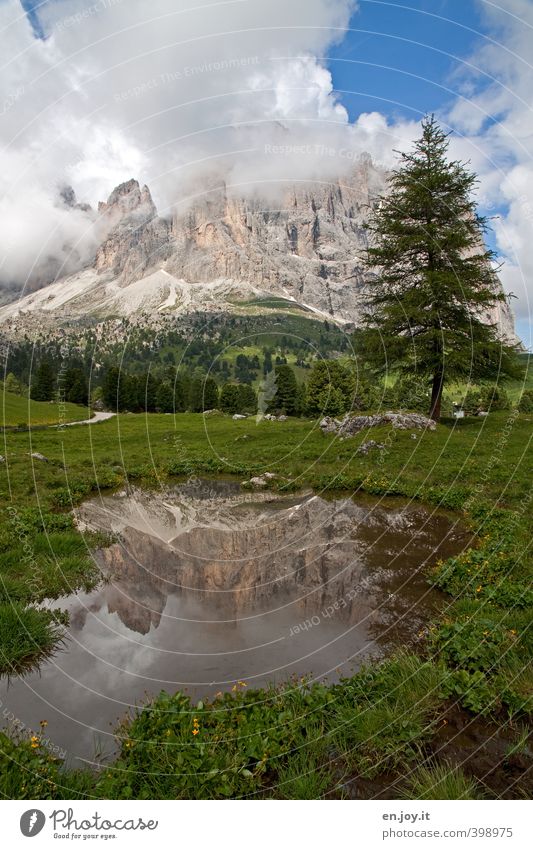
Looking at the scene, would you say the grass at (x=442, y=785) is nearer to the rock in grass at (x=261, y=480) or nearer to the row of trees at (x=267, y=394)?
the rock in grass at (x=261, y=480)

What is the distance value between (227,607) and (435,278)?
76.3 ft

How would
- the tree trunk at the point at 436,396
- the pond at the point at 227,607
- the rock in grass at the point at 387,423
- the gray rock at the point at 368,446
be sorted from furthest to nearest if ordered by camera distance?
the tree trunk at the point at 436,396 < the rock in grass at the point at 387,423 < the gray rock at the point at 368,446 < the pond at the point at 227,607

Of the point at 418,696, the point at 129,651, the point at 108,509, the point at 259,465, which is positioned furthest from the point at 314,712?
the point at 259,465

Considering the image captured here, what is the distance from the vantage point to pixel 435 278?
25.8 meters

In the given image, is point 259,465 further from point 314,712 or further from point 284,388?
point 284,388

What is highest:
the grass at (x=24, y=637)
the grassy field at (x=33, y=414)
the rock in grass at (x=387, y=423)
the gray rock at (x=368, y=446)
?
the rock in grass at (x=387, y=423)

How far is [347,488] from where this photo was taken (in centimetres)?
1750

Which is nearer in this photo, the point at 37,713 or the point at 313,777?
the point at 313,777

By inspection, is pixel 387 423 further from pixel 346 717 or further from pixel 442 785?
pixel 442 785

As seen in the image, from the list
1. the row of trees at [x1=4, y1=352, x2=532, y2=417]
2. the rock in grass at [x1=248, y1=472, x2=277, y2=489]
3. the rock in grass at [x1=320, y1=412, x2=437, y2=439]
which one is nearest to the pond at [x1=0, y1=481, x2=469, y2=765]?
the rock in grass at [x1=248, y1=472, x2=277, y2=489]

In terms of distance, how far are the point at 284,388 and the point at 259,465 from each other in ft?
171

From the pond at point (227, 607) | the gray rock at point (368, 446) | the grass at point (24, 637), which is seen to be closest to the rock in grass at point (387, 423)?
the gray rock at point (368, 446)

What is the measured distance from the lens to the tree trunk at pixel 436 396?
27578mm

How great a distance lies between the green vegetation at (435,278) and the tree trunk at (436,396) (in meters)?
0.06
